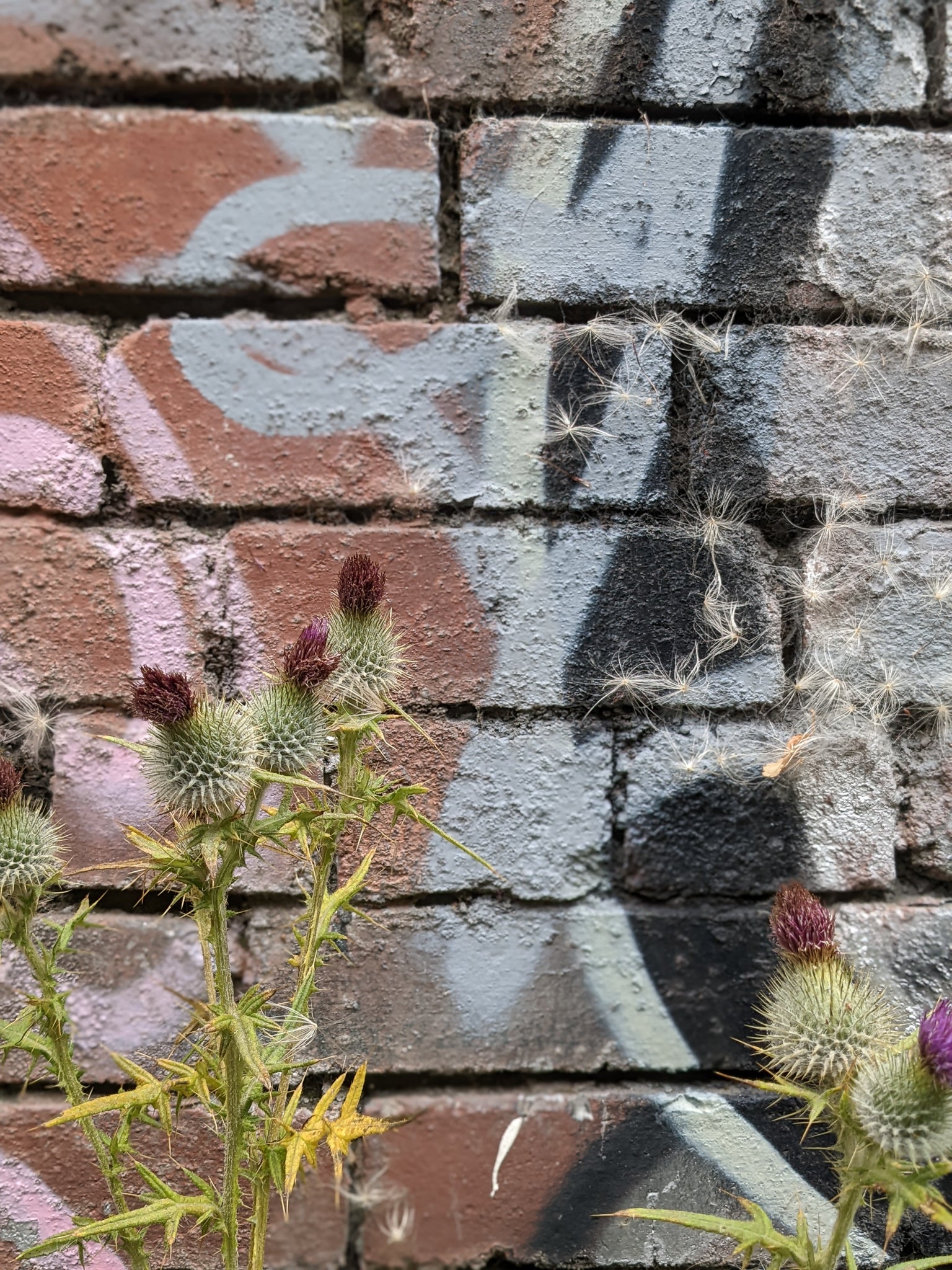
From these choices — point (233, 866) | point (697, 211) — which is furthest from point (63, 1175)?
point (697, 211)

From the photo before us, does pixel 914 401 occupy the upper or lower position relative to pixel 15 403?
Result: upper

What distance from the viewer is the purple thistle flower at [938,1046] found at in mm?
930

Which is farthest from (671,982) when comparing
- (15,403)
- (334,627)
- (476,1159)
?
Answer: (15,403)

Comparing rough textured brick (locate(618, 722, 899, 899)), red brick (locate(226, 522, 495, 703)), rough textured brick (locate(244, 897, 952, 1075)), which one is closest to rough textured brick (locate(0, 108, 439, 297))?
red brick (locate(226, 522, 495, 703))

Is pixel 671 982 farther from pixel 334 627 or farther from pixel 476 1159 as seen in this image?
pixel 334 627

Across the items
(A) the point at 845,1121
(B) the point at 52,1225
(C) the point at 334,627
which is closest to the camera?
(A) the point at 845,1121

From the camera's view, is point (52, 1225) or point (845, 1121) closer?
point (845, 1121)

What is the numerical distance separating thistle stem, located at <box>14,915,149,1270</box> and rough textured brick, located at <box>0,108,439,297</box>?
0.97 metres

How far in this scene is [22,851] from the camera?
3.48 ft

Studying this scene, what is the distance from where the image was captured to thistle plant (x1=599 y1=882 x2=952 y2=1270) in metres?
0.93

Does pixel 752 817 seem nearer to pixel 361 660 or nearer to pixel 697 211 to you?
pixel 361 660

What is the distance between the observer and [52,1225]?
1.36m

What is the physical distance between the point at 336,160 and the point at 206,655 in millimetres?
791

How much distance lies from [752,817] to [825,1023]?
44 centimetres
